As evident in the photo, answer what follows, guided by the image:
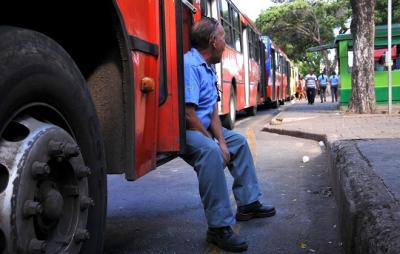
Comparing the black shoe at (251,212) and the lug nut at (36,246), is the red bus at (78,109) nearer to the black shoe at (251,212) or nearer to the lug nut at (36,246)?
the lug nut at (36,246)

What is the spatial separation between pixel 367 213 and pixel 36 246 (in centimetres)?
177

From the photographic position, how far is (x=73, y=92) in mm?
2531

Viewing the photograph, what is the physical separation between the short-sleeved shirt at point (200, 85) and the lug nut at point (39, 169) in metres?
1.77

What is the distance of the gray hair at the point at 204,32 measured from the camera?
160 inches

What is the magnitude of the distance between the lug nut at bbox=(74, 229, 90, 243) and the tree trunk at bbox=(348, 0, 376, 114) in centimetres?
1290

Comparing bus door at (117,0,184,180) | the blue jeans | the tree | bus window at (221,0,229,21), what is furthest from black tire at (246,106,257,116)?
the tree

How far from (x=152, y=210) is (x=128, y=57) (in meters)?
2.36

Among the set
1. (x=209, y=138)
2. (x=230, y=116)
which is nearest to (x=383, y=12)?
(x=230, y=116)

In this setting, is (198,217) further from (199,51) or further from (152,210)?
(199,51)

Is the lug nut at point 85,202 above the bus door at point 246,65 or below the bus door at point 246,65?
below

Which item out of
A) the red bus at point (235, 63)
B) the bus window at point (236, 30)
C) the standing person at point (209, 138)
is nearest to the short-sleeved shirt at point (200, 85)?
the standing person at point (209, 138)

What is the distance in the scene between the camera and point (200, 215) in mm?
4836

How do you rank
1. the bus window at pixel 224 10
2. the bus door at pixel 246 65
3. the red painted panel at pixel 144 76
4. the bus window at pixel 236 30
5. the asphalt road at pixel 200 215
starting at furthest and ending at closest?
the bus door at pixel 246 65 < the bus window at pixel 236 30 < the bus window at pixel 224 10 < the asphalt road at pixel 200 215 < the red painted panel at pixel 144 76

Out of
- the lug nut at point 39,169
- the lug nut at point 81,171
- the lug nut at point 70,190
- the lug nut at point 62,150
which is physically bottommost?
the lug nut at point 70,190
